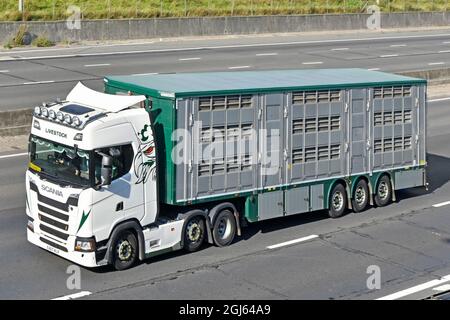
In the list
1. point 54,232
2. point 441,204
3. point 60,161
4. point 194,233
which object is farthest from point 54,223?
point 441,204

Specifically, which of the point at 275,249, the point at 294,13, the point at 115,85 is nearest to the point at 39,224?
A: the point at 115,85

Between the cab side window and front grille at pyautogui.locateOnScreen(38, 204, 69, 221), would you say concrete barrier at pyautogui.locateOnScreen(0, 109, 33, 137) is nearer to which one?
front grille at pyautogui.locateOnScreen(38, 204, 69, 221)

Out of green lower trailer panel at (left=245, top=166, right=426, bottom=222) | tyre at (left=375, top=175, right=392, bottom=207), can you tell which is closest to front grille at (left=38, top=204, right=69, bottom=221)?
green lower trailer panel at (left=245, top=166, right=426, bottom=222)

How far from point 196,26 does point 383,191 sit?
30.9 m

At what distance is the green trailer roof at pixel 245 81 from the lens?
55.6 ft

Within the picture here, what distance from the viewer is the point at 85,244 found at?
15242 mm

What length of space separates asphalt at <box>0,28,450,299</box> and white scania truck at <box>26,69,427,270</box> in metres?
0.40

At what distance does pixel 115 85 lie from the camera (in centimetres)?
1766

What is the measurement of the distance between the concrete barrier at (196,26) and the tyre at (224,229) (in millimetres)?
28894

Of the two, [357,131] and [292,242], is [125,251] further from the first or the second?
[357,131]

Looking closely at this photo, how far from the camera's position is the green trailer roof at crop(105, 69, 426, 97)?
16938 millimetres

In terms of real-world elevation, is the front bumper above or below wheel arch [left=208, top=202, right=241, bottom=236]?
below

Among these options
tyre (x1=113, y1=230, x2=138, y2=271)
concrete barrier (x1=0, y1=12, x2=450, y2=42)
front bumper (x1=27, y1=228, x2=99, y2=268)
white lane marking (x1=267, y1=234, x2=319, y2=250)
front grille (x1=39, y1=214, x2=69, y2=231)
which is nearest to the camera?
front bumper (x1=27, y1=228, x2=99, y2=268)

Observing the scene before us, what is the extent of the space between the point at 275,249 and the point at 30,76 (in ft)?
66.4
